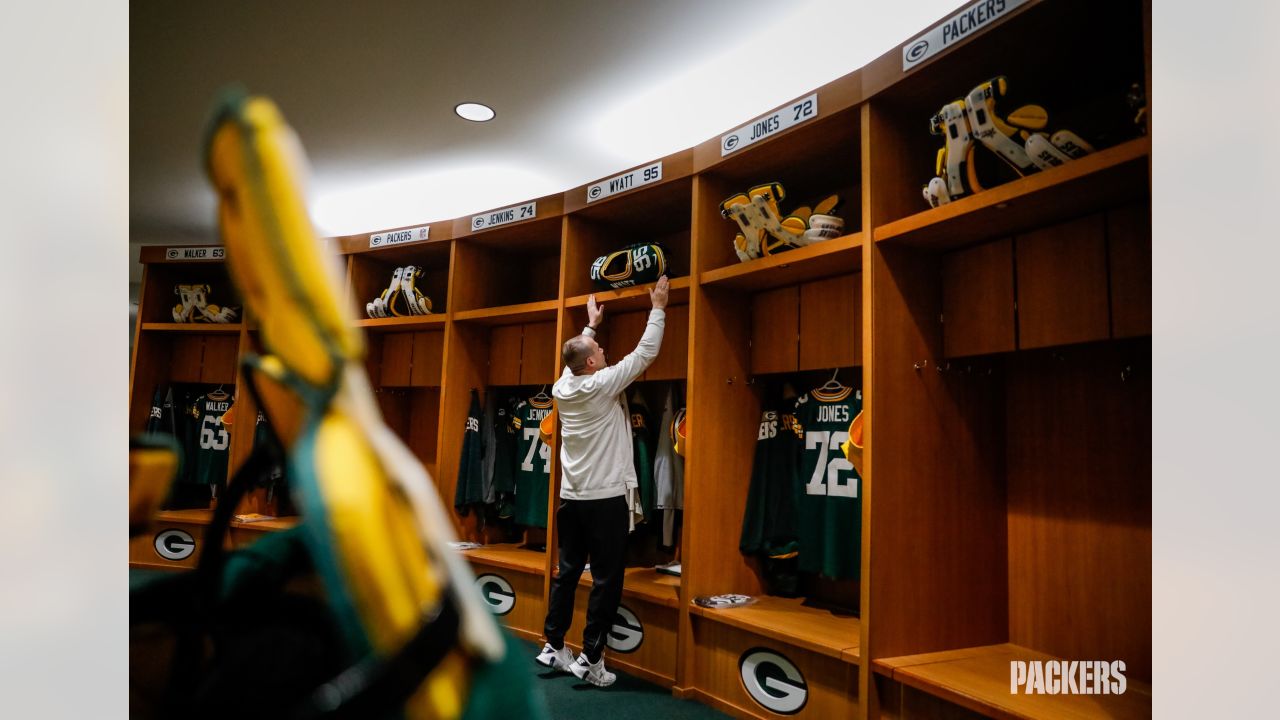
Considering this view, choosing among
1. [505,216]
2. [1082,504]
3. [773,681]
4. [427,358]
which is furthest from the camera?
[427,358]

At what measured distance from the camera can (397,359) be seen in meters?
5.16

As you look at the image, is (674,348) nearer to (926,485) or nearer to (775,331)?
(775,331)

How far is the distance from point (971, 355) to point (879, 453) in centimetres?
51

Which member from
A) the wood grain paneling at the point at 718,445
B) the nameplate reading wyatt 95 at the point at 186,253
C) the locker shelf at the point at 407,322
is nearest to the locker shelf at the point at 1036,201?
the wood grain paneling at the point at 718,445

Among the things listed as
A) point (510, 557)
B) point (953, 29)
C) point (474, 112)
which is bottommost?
point (510, 557)

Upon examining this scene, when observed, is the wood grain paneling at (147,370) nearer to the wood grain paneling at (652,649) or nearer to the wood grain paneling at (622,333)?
the wood grain paneling at (622,333)

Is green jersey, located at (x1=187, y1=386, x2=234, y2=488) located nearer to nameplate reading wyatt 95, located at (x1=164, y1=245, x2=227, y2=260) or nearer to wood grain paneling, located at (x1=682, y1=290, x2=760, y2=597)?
nameplate reading wyatt 95, located at (x1=164, y1=245, x2=227, y2=260)

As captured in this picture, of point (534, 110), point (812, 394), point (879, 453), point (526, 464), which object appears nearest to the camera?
point (879, 453)

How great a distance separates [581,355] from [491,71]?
1.36 metres

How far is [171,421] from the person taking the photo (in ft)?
19.0

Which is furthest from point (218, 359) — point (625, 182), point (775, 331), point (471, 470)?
point (775, 331)

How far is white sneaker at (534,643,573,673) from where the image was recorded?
3225 mm
